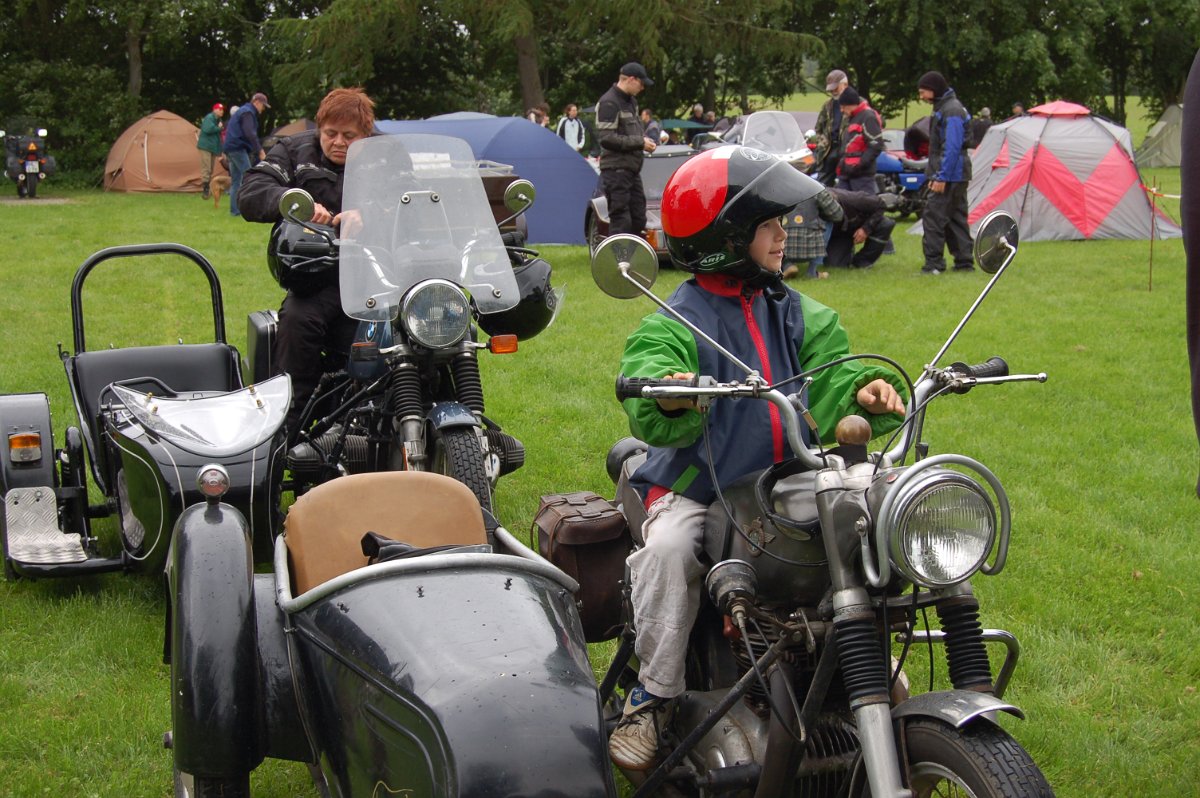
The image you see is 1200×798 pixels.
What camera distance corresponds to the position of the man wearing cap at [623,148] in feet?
41.6

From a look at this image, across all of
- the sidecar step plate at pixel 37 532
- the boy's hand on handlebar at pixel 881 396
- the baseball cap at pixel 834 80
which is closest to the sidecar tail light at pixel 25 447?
the sidecar step plate at pixel 37 532

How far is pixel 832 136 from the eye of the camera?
45.0 ft

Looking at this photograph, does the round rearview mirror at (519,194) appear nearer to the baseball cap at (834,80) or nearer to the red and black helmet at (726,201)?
the red and black helmet at (726,201)

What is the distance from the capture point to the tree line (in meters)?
27.4

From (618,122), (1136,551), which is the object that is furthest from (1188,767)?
(618,122)

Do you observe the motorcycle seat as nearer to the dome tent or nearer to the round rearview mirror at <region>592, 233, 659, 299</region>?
the round rearview mirror at <region>592, 233, 659, 299</region>

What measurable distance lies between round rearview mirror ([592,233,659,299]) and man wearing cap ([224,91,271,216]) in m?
18.1

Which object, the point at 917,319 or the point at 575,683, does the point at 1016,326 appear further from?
the point at 575,683

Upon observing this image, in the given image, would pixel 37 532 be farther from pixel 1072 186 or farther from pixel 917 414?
pixel 1072 186

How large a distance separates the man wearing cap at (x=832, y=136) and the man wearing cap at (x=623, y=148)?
2.16 m

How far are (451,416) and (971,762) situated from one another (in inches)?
116

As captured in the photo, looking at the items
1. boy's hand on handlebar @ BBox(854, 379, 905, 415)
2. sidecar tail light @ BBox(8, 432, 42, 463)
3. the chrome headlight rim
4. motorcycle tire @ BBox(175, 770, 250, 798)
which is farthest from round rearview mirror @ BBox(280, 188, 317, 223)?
the chrome headlight rim

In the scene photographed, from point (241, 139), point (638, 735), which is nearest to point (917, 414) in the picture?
point (638, 735)

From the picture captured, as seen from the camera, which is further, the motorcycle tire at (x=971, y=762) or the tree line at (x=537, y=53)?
the tree line at (x=537, y=53)
